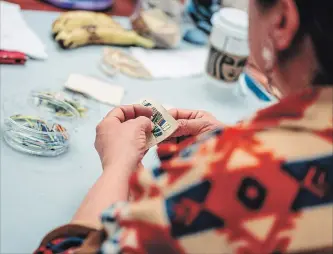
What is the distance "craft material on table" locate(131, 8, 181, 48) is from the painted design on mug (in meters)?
0.21

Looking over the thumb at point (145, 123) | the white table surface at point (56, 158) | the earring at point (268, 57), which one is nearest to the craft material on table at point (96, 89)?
the white table surface at point (56, 158)

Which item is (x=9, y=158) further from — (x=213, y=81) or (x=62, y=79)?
(x=213, y=81)

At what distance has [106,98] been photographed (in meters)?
1.11

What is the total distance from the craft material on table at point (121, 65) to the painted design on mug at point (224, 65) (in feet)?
0.52

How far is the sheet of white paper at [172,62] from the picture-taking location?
1285 millimetres

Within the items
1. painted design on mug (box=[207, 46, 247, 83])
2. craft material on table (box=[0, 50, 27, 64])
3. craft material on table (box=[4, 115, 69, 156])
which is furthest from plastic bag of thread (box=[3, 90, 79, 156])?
painted design on mug (box=[207, 46, 247, 83])

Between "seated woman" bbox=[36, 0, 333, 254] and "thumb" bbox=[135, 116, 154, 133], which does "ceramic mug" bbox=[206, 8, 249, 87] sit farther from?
"seated woman" bbox=[36, 0, 333, 254]

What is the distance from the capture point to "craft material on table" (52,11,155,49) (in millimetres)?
1279

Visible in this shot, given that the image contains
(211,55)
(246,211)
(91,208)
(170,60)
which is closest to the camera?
(246,211)

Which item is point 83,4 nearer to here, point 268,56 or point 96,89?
point 96,89

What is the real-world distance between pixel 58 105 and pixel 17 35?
12.6 inches

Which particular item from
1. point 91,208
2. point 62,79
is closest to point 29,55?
point 62,79

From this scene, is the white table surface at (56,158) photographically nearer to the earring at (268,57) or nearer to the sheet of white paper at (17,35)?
the sheet of white paper at (17,35)

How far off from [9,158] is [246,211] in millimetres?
562
